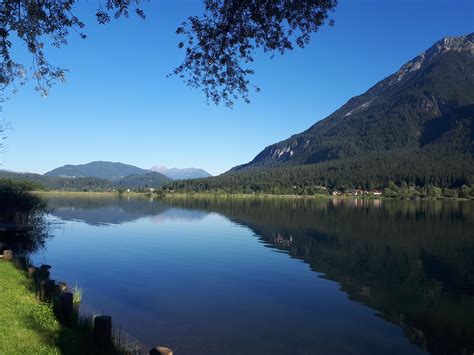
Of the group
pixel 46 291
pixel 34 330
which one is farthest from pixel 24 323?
pixel 46 291

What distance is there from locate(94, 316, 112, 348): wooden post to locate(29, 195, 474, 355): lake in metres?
5.13

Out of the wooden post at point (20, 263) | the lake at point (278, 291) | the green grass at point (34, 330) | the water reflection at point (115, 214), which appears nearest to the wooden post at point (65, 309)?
the green grass at point (34, 330)

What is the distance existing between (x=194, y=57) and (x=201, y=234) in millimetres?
50787

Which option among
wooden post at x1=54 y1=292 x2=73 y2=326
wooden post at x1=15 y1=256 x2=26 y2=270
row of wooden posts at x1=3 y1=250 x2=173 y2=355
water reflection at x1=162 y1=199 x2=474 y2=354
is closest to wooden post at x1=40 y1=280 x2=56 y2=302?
row of wooden posts at x1=3 y1=250 x2=173 y2=355

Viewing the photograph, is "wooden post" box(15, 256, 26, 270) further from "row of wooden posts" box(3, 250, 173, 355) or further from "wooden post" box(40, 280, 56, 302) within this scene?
"wooden post" box(40, 280, 56, 302)

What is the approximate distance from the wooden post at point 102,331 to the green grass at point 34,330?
0.23 meters

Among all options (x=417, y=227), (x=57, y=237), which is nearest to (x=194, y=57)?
(x=57, y=237)

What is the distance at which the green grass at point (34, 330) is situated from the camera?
11.8 m

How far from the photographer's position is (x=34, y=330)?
1319cm

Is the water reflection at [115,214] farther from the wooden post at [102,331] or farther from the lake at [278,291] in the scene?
the wooden post at [102,331]

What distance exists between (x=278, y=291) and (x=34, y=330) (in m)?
18.1

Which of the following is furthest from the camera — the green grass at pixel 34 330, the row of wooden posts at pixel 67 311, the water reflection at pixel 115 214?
the water reflection at pixel 115 214

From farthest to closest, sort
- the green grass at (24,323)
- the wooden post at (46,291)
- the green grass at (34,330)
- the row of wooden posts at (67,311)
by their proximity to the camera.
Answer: the wooden post at (46,291), the row of wooden posts at (67,311), the green grass at (34,330), the green grass at (24,323)

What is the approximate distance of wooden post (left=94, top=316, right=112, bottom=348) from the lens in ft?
41.2
